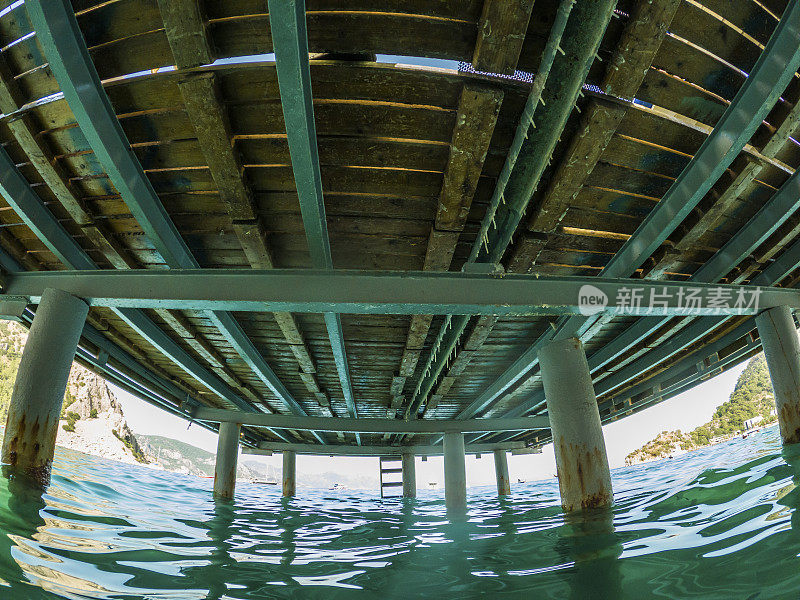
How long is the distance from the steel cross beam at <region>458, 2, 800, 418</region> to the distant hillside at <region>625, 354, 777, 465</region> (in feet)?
139

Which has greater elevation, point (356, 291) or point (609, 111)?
point (609, 111)

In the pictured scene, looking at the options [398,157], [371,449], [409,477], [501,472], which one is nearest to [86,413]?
[371,449]

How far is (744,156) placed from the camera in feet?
13.6

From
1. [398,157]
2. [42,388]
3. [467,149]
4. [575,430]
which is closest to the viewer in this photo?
[467,149]

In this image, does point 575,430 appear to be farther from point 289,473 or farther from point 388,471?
point 388,471

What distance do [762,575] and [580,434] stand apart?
4598 mm

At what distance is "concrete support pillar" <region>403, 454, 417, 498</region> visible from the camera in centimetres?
2217

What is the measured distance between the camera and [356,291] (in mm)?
4762

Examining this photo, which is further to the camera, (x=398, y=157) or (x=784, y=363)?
(x=784, y=363)

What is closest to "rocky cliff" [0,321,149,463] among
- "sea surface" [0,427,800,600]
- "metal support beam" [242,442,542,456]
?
"metal support beam" [242,442,542,456]

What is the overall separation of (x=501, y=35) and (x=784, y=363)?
253 inches

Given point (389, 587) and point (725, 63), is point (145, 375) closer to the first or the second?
point (389, 587)

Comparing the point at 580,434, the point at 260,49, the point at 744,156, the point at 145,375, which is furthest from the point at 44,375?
the point at 744,156

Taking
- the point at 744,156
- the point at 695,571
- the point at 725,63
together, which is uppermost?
the point at 725,63
